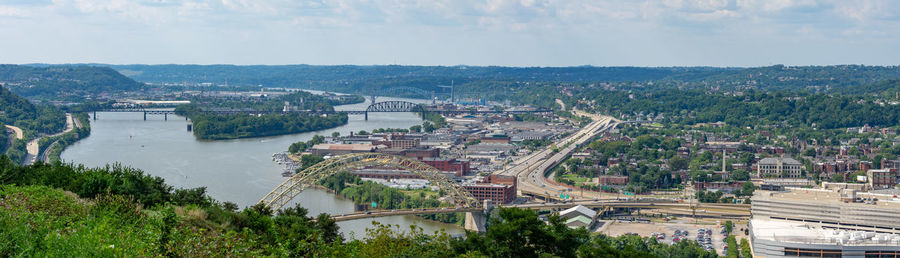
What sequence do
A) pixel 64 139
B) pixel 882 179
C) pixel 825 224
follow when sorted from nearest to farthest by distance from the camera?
pixel 825 224 < pixel 882 179 < pixel 64 139

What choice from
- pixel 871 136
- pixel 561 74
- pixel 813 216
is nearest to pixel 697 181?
pixel 813 216

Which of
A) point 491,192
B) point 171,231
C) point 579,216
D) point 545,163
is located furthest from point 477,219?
point 545,163

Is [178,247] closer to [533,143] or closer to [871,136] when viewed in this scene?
[533,143]

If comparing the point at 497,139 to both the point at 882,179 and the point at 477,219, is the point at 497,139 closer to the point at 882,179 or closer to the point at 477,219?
the point at 882,179

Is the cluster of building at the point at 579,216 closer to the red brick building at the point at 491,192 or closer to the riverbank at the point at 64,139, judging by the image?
the red brick building at the point at 491,192

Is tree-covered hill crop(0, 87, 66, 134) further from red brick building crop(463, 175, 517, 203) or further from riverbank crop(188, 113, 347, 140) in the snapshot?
red brick building crop(463, 175, 517, 203)
